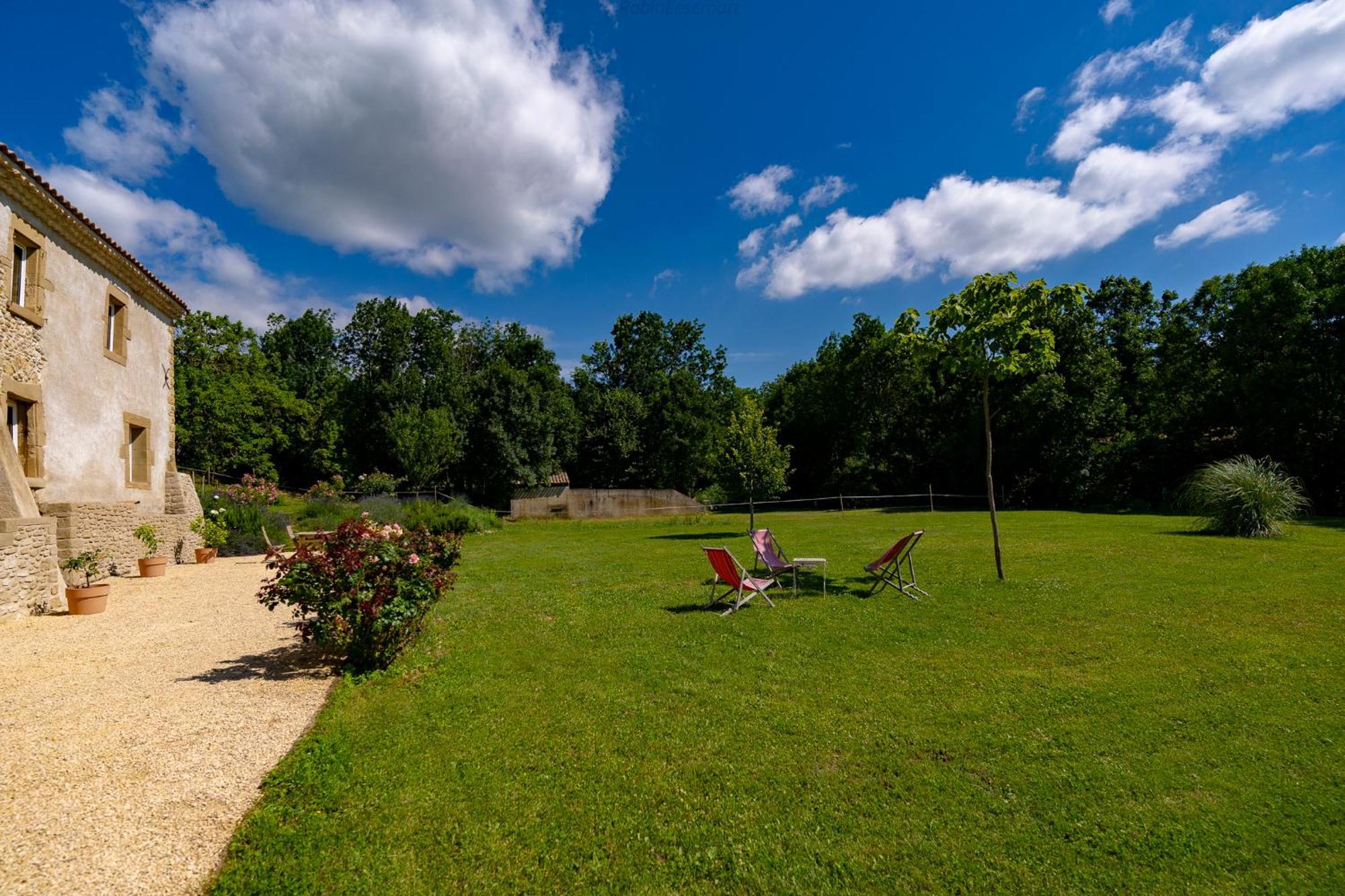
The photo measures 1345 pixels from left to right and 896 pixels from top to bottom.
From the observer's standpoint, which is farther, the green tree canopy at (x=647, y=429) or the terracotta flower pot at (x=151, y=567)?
the green tree canopy at (x=647, y=429)

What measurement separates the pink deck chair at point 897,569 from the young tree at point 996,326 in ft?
4.10

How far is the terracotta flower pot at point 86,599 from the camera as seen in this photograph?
766 cm

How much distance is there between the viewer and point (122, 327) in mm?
11938

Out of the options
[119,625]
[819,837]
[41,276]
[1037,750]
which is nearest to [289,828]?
[819,837]

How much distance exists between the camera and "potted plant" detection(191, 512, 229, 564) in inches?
511

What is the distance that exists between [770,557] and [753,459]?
8584 millimetres

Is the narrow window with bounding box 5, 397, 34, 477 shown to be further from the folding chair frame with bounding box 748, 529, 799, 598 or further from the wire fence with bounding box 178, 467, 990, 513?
the wire fence with bounding box 178, 467, 990, 513

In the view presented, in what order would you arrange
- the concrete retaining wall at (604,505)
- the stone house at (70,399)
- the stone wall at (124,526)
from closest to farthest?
the stone house at (70,399)
the stone wall at (124,526)
the concrete retaining wall at (604,505)

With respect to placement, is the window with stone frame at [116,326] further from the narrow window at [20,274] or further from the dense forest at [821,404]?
the dense forest at [821,404]

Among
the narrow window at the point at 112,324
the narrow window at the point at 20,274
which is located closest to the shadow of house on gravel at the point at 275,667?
the narrow window at the point at 20,274

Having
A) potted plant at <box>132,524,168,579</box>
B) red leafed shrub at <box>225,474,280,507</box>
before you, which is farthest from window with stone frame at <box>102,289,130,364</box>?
red leafed shrub at <box>225,474,280,507</box>

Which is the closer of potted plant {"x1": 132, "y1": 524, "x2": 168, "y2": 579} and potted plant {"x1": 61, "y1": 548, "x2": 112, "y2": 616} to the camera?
potted plant {"x1": 61, "y1": 548, "x2": 112, "y2": 616}

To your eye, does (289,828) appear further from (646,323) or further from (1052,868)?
(646,323)

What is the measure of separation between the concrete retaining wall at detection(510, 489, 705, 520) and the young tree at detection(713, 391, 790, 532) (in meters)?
11.0
